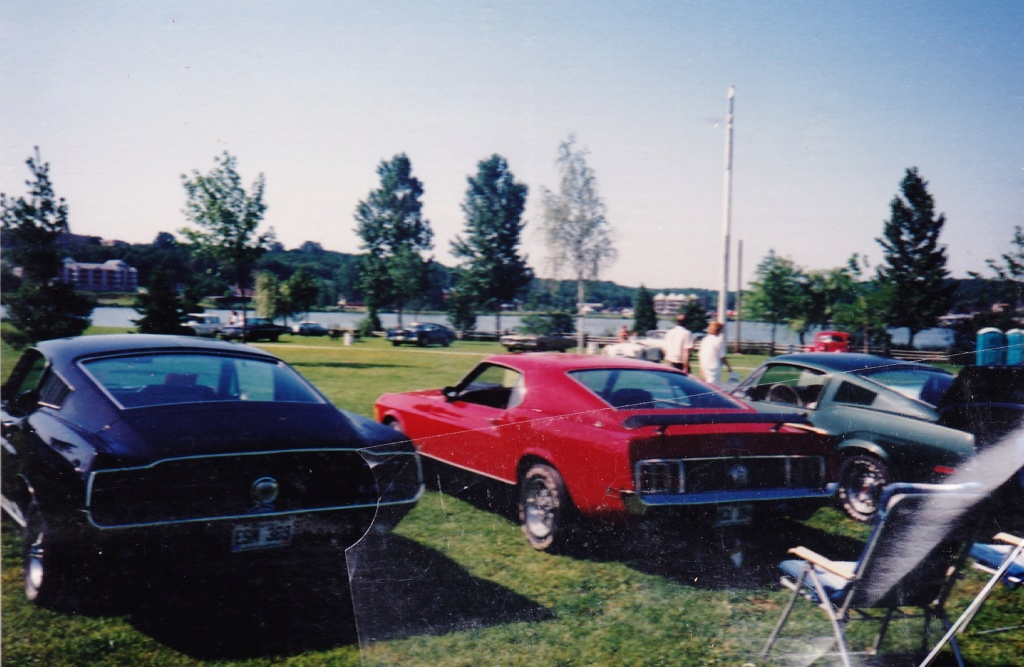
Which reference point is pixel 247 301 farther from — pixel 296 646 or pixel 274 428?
pixel 296 646

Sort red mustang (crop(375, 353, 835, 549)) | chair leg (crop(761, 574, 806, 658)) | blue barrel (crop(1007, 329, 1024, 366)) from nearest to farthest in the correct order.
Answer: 1. red mustang (crop(375, 353, 835, 549))
2. blue barrel (crop(1007, 329, 1024, 366))
3. chair leg (crop(761, 574, 806, 658))

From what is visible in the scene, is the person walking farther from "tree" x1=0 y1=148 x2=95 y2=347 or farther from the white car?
"tree" x1=0 y1=148 x2=95 y2=347

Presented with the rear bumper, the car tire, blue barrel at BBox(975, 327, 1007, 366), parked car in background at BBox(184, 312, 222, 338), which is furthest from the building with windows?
blue barrel at BBox(975, 327, 1007, 366)

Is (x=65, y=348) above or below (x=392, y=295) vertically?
below

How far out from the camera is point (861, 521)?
1876mm

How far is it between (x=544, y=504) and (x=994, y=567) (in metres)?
1.33

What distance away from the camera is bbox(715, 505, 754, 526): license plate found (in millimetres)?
1802

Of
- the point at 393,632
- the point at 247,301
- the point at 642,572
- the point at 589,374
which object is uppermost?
the point at 247,301

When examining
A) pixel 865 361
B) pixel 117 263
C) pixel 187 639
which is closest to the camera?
pixel 865 361

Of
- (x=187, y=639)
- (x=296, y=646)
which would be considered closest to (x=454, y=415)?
(x=296, y=646)

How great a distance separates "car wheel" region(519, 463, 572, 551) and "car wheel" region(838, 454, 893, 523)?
717mm

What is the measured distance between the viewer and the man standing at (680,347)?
6.27 feet

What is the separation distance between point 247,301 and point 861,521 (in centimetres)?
177

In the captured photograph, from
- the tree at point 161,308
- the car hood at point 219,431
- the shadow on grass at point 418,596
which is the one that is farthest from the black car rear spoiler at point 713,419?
the tree at point 161,308
